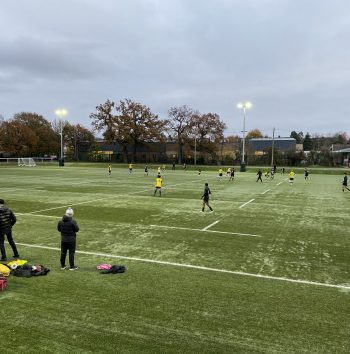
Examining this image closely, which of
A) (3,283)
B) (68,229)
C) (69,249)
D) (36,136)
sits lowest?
(3,283)

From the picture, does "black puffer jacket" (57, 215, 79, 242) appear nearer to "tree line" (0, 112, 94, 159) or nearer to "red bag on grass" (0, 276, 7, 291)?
"red bag on grass" (0, 276, 7, 291)

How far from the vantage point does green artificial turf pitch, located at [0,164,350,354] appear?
20.8 feet

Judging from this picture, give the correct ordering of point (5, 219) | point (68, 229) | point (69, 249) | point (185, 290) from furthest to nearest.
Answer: point (5, 219)
point (69, 249)
point (68, 229)
point (185, 290)

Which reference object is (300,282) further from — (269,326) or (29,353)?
(29,353)

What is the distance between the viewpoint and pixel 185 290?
8688mm

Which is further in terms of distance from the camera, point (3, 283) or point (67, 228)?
point (67, 228)

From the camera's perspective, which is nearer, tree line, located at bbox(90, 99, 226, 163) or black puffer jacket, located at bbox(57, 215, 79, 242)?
black puffer jacket, located at bbox(57, 215, 79, 242)

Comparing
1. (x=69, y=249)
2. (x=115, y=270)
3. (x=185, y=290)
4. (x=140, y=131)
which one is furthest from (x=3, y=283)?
(x=140, y=131)

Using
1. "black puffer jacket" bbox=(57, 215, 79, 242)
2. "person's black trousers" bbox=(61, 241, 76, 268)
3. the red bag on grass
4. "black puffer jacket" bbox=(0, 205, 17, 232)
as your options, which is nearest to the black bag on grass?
"person's black trousers" bbox=(61, 241, 76, 268)

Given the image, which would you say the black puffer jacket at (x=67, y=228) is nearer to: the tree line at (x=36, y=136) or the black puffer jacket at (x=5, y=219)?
the black puffer jacket at (x=5, y=219)

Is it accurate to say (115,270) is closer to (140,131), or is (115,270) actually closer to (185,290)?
(185,290)

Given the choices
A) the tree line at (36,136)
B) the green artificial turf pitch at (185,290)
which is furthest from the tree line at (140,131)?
the green artificial turf pitch at (185,290)

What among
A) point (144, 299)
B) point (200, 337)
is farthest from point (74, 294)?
point (200, 337)

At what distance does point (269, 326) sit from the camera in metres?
6.91
